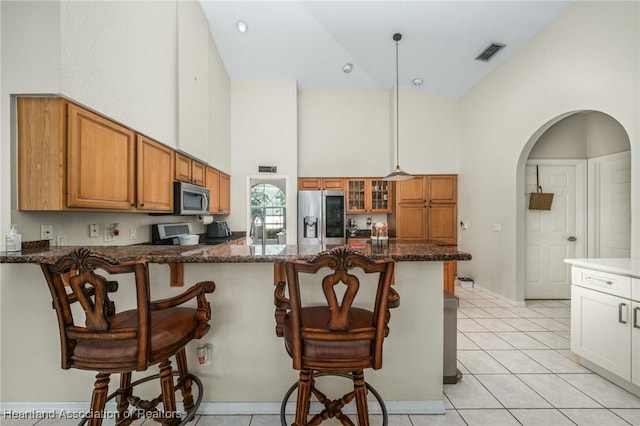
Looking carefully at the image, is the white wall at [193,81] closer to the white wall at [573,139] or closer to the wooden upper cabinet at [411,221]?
the wooden upper cabinet at [411,221]

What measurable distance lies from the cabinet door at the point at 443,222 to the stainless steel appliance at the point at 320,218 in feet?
5.43

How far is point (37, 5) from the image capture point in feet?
5.34

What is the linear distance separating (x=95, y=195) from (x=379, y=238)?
1.99m

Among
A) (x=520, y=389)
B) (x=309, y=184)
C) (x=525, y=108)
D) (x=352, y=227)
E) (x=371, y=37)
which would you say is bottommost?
(x=520, y=389)

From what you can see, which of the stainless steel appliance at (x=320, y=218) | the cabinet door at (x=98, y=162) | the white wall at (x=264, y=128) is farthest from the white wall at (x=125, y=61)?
the stainless steel appliance at (x=320, y=218)

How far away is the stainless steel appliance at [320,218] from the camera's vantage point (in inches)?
194

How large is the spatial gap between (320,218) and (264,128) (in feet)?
6.27

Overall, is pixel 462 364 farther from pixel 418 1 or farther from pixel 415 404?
pixel 418 1

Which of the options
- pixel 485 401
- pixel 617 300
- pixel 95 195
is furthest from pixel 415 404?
pixel 95 195

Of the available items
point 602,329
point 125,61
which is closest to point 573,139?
point 602,329

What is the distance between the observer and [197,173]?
350 cm

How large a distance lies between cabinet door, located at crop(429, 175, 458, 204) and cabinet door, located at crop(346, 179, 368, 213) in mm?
1230

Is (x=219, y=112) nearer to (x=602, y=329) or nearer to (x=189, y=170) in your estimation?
(x=189, y=170)

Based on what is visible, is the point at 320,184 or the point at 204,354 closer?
the point at 204,354
